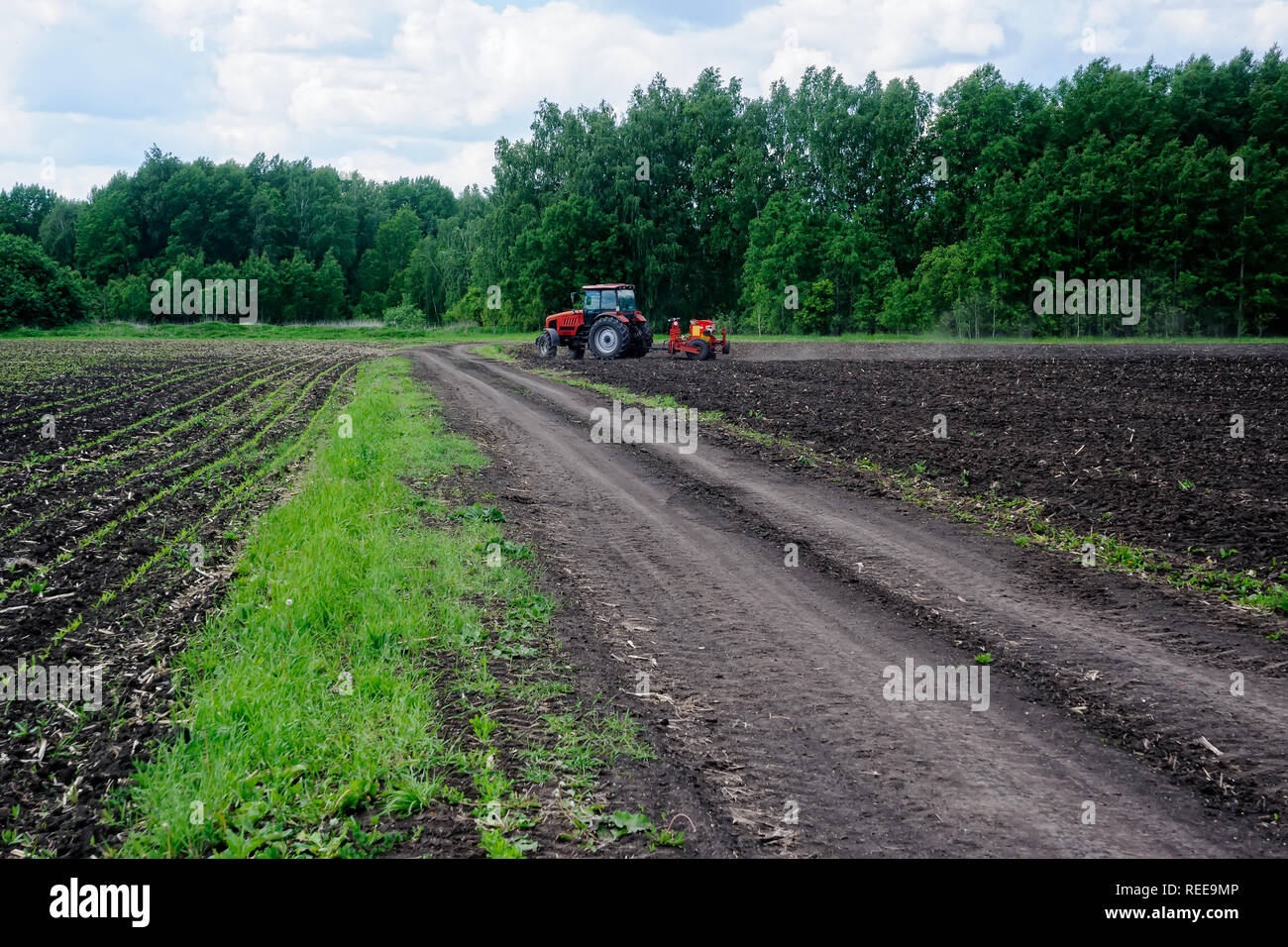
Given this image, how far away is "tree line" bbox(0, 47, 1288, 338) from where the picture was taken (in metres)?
49.2

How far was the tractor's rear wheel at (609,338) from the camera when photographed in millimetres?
32031

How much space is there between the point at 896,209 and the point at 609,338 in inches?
1502

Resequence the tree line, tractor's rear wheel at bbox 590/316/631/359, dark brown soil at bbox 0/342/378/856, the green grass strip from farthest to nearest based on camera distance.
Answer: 1. the tree line
2. tractor's rear wheel at bbox 590/316/631/359
3. dark brown soil at bbox 0/342/378/856
4. the green grass strip

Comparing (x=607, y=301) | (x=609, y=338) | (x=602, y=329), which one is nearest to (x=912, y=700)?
(x=609, y=338)

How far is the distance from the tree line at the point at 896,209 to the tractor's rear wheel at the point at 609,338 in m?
25.4

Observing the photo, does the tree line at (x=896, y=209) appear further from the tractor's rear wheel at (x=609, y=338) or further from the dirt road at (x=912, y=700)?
the dirt road at (x=912, y=700)

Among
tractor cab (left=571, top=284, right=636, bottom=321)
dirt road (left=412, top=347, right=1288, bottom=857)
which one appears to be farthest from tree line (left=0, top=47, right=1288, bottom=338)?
dirt road (left=412, top=347, right=1288, bottom=857)

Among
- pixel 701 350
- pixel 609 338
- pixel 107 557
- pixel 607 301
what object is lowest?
pixel 107 557

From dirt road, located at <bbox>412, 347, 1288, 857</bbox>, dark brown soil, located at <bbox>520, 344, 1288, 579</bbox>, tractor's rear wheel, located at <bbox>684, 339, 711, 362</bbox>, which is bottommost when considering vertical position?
dirt road, located at <bbox>412, 347, 1288, 857</bbox>

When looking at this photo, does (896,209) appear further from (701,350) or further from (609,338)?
(609,338)

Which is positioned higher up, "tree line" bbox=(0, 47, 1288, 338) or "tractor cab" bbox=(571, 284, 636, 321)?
"tree line" bbox=(0, 47, 1288, 338)

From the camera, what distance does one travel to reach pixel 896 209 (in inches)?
2410

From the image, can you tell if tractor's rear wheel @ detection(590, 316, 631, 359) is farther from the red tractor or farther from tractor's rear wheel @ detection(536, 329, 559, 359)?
tractor's rear wheel @ detection(536, 329, 559, 359)
